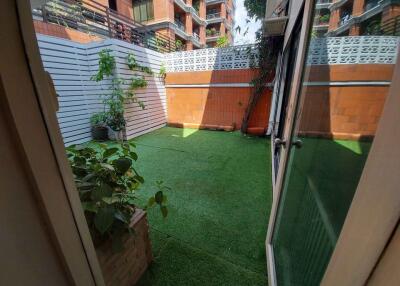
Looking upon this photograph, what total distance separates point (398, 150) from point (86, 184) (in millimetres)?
1026

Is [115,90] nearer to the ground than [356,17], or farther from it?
nearer to the ground

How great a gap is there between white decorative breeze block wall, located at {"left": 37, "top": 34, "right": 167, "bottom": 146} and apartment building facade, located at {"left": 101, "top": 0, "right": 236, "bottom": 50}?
4.78 meters

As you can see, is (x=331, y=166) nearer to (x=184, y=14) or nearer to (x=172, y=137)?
(x=172, y=137)

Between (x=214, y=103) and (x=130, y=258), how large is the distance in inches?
191

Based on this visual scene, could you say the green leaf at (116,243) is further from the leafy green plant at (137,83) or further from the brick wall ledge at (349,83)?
the leafy green plant at (137,83)

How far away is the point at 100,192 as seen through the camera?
822 millimetres

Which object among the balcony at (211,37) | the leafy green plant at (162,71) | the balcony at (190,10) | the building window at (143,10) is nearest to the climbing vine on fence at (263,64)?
the leafy green plant at (162,71)

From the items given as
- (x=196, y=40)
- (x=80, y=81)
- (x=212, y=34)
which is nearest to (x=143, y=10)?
(x=196, y=40)

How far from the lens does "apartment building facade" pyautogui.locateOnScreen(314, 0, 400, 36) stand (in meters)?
0.43

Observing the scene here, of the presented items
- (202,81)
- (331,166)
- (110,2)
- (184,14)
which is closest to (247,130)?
(202,81)

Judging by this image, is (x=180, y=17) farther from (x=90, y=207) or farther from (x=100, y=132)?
(x=90, y=207)

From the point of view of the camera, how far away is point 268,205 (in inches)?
82.6

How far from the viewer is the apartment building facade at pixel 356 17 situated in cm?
43

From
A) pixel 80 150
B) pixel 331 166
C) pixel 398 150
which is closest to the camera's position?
pixel 398 150
